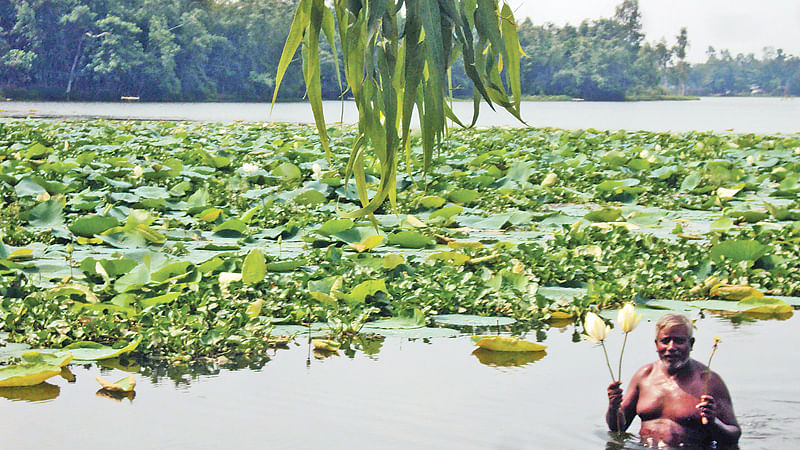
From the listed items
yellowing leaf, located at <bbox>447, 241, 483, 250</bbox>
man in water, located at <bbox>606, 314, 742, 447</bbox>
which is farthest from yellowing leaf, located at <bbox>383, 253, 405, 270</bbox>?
man in water, located at <bbox>606, 314, 742, 447</bbox>

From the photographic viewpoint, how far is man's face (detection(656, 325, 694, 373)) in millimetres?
2371

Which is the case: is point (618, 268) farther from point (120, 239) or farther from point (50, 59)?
point (50, 59)

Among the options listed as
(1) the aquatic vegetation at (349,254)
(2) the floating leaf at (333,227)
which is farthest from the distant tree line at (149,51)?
(2) the floating leaf at (333,227)

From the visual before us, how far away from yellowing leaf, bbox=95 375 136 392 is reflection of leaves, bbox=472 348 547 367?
122 centimetres

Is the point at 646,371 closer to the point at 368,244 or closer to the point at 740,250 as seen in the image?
the point at 740,250

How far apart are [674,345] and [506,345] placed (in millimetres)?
1073

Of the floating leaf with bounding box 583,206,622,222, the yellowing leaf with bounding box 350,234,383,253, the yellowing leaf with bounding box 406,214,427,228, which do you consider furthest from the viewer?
the floating leaf with bounding box 583,206,622,222

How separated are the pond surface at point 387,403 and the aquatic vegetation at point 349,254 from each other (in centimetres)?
18

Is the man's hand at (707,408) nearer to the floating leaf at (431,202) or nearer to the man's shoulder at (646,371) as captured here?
the man's shoulder at (646,371)

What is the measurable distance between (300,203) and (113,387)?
344 cm

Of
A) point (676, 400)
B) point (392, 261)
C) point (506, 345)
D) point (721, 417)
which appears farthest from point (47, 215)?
point (721, 417)

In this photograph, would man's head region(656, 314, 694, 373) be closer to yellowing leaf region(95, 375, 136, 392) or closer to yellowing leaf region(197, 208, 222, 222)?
yellowing leaf region(95, 375, 136, 392)

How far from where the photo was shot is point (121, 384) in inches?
115

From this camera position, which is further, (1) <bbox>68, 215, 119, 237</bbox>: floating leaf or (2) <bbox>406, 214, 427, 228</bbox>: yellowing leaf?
(2) <bbox>406, 214, 427, 228</bbox>: yellowing leaf
